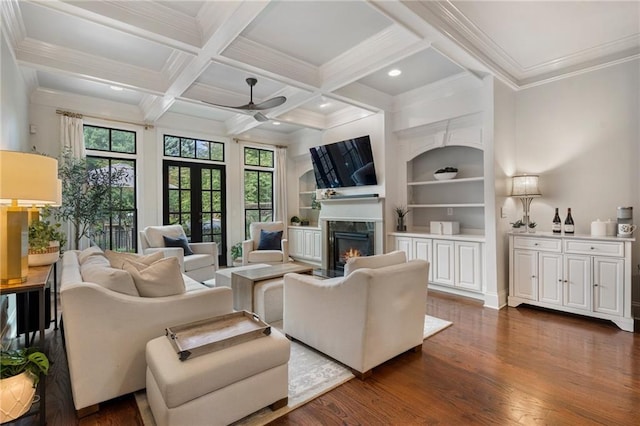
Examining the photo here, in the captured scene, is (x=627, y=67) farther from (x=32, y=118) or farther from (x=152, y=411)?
(x=32, y=118)

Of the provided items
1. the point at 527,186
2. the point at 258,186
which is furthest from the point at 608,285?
the point at 258,186

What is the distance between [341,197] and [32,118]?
15.9 ft

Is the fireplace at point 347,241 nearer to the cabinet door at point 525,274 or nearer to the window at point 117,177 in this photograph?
the cabinet door at point 525,274

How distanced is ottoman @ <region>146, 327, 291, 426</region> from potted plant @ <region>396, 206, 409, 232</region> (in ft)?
11.8

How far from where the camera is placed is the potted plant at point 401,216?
5.19 m

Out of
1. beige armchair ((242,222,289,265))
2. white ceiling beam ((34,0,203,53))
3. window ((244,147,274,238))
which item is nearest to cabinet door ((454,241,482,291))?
beige armchair ((242,222,289,265))

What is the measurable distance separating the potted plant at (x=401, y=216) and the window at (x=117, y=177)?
179 inches

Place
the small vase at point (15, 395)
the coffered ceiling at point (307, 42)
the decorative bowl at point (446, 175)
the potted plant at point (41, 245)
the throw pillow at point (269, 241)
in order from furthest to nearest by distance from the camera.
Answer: the throw pillow at point (269, 241) < the decorative bowl at point (446, 175) < the coffered ceiling at point (307, 42) < the potted plant at point (41, 245) < the small vase at point (15, 395)

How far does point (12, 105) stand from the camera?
11.0 feet

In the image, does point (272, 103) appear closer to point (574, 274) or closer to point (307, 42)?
point (307, 42)

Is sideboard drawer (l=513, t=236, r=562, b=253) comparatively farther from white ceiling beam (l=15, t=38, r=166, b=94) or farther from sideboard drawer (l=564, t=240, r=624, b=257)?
white ceiling beam (l=15, t=38, r=166, b=94)

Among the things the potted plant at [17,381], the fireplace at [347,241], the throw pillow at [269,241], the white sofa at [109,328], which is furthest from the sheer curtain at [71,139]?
the fireplace at [347,241]

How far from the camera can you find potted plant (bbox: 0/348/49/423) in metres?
1.54

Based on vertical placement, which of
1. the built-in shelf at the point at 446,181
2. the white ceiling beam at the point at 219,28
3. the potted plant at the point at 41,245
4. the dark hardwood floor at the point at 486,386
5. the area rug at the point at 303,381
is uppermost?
the white ceiling beam at the point at 219,28
